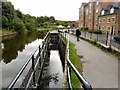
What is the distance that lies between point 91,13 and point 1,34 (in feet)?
83.7

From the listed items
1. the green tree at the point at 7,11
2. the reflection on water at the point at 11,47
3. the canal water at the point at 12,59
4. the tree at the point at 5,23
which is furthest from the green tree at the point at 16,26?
the canal water at the point at 12,59

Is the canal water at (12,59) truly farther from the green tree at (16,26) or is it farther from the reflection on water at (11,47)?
the green tree at (16,26)

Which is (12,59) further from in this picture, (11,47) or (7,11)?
(7,11)

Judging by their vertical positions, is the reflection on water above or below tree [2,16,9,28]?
below

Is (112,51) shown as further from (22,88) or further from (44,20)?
(44,20)

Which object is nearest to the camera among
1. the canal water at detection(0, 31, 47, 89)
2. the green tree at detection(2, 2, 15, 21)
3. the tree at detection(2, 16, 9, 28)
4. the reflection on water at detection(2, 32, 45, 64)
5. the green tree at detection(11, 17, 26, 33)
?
the canal water at detection(0, 31, 47, 89)

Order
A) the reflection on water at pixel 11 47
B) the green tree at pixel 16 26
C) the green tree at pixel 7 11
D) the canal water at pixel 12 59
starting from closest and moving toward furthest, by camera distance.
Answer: the canal water at pixel 12 59, the reflection on water at pixel 11 47, the green tree at pixel 16 26, the green tree at pixel 7 11

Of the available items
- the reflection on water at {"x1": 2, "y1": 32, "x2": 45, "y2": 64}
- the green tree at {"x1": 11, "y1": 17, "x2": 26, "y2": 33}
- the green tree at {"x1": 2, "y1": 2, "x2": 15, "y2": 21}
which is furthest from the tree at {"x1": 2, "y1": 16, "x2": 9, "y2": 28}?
the reflection on water at {"x1": 2, "y1": 32, "x2": 45, "y2": 64}

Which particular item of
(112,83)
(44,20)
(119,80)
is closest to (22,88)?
(112,83)

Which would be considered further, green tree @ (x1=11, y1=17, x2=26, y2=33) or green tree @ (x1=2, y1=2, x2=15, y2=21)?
green tree @ (x1=2, y1=2, x2=15, y2=21)

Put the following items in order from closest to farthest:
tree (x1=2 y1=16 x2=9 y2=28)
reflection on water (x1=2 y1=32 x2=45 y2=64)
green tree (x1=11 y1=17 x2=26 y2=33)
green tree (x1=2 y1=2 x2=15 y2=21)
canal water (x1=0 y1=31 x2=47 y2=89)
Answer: canal water (x1=0 y1=31 x2=47 y2=89) < reflection on water (x1=2 y1=32 x2=45 y2=64) < tree (x1=2 y1=16 x2=9 y2=28) < green tree (x1=11 y1=17 x2=26 y2=33) < green tree (x1=2 y1=2 x2=15 y2=21)

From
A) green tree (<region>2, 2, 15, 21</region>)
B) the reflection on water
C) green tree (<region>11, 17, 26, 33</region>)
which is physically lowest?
the reflection on water

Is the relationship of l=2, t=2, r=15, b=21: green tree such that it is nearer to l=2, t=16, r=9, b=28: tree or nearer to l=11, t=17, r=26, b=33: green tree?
l=11, t=17, r=26, b=33: green tree

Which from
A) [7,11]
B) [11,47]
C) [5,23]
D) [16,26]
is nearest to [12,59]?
[11,47]
